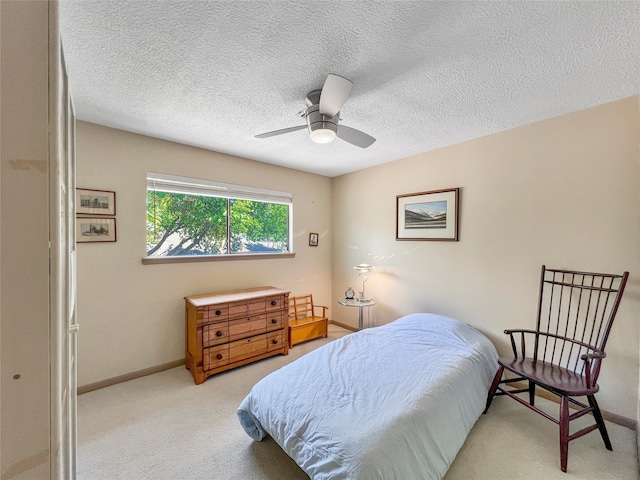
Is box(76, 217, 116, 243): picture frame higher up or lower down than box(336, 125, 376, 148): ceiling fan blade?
lower down

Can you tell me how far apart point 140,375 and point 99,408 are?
0.48 m

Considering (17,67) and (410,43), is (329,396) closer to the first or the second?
(17,67)

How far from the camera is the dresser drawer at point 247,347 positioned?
2768mm

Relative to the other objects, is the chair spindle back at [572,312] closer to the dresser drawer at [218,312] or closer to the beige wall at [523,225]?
the beige wall at [523,225]

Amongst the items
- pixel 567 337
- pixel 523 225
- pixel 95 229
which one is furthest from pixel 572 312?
pixel 95 229

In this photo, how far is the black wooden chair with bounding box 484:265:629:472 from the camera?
1735 mm

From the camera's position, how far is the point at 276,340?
312cm

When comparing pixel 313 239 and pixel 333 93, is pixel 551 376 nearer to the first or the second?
pixel 333 93

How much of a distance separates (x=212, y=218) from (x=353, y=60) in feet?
7.83

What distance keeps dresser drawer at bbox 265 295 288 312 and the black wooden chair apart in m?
2.16

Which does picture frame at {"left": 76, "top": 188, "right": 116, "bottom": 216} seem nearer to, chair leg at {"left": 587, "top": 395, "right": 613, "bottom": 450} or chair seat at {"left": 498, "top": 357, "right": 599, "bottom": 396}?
chair seat at {"left": 498, "top": 357, "right": 599, "bottom": 396}

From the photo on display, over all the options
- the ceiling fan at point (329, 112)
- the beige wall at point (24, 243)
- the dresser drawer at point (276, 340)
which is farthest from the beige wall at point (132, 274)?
the beige wall at point (24, 243)

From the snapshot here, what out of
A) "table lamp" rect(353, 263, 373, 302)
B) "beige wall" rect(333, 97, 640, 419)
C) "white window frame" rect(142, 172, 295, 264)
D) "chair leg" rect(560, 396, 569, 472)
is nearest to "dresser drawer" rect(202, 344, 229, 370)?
"white window frame" rect(142, 172, 295, 264)

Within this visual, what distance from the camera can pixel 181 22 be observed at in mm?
1266
